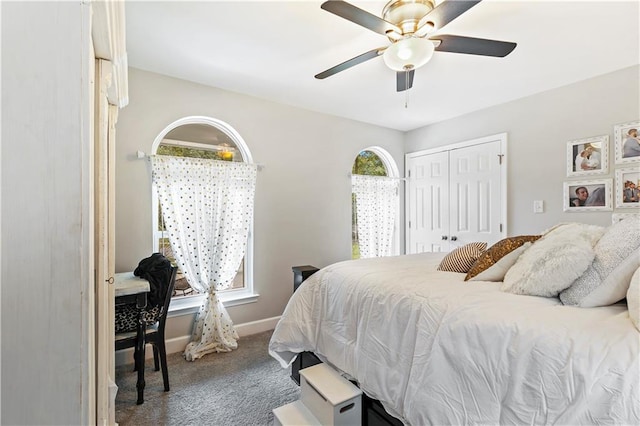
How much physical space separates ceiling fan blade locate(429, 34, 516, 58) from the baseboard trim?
2.93 metres

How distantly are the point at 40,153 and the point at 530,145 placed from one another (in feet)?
12.5

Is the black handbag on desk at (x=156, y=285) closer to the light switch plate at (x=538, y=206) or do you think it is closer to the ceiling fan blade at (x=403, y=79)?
the ceiling fan blade at (x=403, y=79)

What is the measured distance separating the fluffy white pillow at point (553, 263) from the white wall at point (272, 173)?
2367mm

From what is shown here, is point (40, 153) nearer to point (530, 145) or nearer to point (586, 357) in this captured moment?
point (586, 357)

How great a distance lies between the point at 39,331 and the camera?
449 mm

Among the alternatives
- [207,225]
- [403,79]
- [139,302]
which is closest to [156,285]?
[139,302]

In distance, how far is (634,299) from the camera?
3.18 ft

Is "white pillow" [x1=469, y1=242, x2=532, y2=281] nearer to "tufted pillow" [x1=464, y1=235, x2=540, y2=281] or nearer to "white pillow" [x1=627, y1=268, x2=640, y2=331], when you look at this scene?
"tufted pillow" [x1=464, y1=235, x2=540, y2=281]

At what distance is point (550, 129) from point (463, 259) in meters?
2.15

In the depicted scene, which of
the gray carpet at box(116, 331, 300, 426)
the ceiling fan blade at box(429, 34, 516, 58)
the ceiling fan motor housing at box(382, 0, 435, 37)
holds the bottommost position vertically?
the gray carpet at box(116, 331, 300, 426)

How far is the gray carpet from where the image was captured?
1866mm

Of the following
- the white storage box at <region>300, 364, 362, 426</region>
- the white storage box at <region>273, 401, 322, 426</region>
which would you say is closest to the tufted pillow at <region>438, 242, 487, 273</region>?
the white storage box at <region>300, 364, 362, 426</region>

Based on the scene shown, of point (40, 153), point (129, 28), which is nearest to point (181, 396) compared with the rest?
point (40, 153)

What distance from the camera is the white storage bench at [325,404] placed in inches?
56.7
